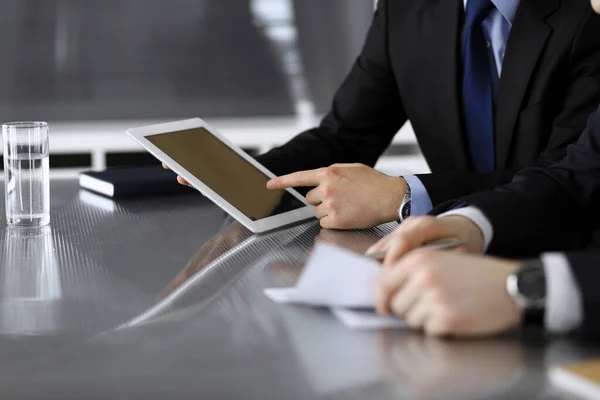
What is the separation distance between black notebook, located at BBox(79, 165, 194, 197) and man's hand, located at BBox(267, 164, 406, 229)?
0.38 m

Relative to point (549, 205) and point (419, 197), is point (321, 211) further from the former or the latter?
point (549, 205)

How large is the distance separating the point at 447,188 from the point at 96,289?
0.74 metres

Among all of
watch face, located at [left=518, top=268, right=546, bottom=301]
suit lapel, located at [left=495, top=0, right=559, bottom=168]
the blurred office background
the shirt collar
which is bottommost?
the blurred office background

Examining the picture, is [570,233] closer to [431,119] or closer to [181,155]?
[181,155]

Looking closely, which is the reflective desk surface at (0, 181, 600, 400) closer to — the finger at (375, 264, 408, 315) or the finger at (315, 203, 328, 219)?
the finger at (375, 264, 408, 315)

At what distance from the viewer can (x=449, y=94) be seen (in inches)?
82.6

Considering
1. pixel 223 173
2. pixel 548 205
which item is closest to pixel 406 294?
pixel 548 205

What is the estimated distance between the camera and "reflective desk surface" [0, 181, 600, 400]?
2.78ft

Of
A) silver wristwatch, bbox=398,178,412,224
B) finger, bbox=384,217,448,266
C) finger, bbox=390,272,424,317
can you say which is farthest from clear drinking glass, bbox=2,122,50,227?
finger, bbox=390,272,424,317

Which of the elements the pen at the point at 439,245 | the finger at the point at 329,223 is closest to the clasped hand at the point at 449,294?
the pen at the point at 439,245

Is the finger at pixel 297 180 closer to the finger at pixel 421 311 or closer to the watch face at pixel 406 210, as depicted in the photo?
the watch face at pixel 406 210

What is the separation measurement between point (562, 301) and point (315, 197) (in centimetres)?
73

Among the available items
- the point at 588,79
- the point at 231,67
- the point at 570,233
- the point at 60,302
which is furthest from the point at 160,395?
the point at 231,67

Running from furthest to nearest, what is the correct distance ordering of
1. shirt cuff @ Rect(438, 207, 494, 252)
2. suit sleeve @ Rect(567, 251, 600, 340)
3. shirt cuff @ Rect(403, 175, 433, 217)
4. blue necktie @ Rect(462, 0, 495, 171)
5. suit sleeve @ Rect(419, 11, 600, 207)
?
blue necktie @ Rect(462, 0, 495, 171) → suit sleeve @ Rect(419, 11, 600, 207) → shirt cuff @ Rect(403, 175, 433, 217) → shirt cuff @ Rect(438, 207, 494, 252) → suit sleeve @ Rect(567, 251, 600, 340)
